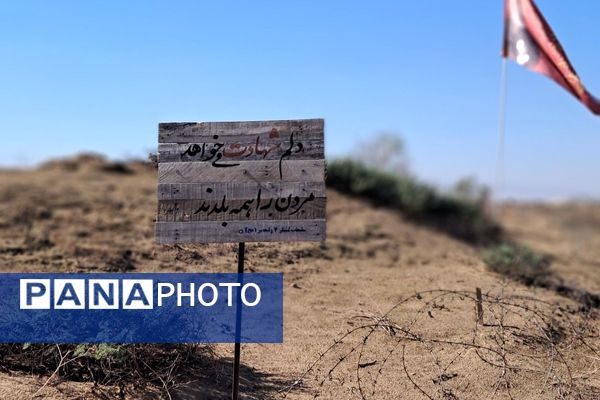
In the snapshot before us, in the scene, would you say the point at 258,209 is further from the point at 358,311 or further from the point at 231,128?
the point at 358,311

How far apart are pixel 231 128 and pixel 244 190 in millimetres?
476

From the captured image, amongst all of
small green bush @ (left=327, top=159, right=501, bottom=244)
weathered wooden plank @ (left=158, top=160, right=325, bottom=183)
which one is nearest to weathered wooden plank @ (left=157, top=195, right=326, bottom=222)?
weathered wooden plank @ (left=158, top=160, right=325, bottom=183)

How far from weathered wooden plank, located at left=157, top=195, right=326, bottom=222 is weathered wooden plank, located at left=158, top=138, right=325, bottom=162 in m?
0.31

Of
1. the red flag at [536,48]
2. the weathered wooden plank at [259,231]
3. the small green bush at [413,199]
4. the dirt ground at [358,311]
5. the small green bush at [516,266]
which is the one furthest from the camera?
the small green bush at [413,199]

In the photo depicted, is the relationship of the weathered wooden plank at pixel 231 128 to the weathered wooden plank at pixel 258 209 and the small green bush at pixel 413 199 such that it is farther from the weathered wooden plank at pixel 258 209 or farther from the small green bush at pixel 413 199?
the small green bush at pixel 413 199

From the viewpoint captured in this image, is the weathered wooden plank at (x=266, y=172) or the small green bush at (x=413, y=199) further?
the small green bush at (x=413, y=199)

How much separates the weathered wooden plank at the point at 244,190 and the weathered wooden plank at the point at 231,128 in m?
0.37

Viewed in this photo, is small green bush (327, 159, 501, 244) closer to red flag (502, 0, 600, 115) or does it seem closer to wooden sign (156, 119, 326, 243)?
red flag (502, 0, 600, 115)

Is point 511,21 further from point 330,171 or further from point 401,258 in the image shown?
point 330,171

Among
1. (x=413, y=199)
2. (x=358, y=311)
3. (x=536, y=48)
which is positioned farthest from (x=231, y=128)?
(x=413, y=199)

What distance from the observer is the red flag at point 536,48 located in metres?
6.97

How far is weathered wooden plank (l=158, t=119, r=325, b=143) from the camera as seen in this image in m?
4.77

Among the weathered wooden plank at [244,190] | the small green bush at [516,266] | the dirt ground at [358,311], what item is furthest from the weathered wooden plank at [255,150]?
the small green bush at [516,266]

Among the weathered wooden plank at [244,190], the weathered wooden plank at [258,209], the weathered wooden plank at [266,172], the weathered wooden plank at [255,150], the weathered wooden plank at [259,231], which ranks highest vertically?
the weathered wooden plank at [255,150]
